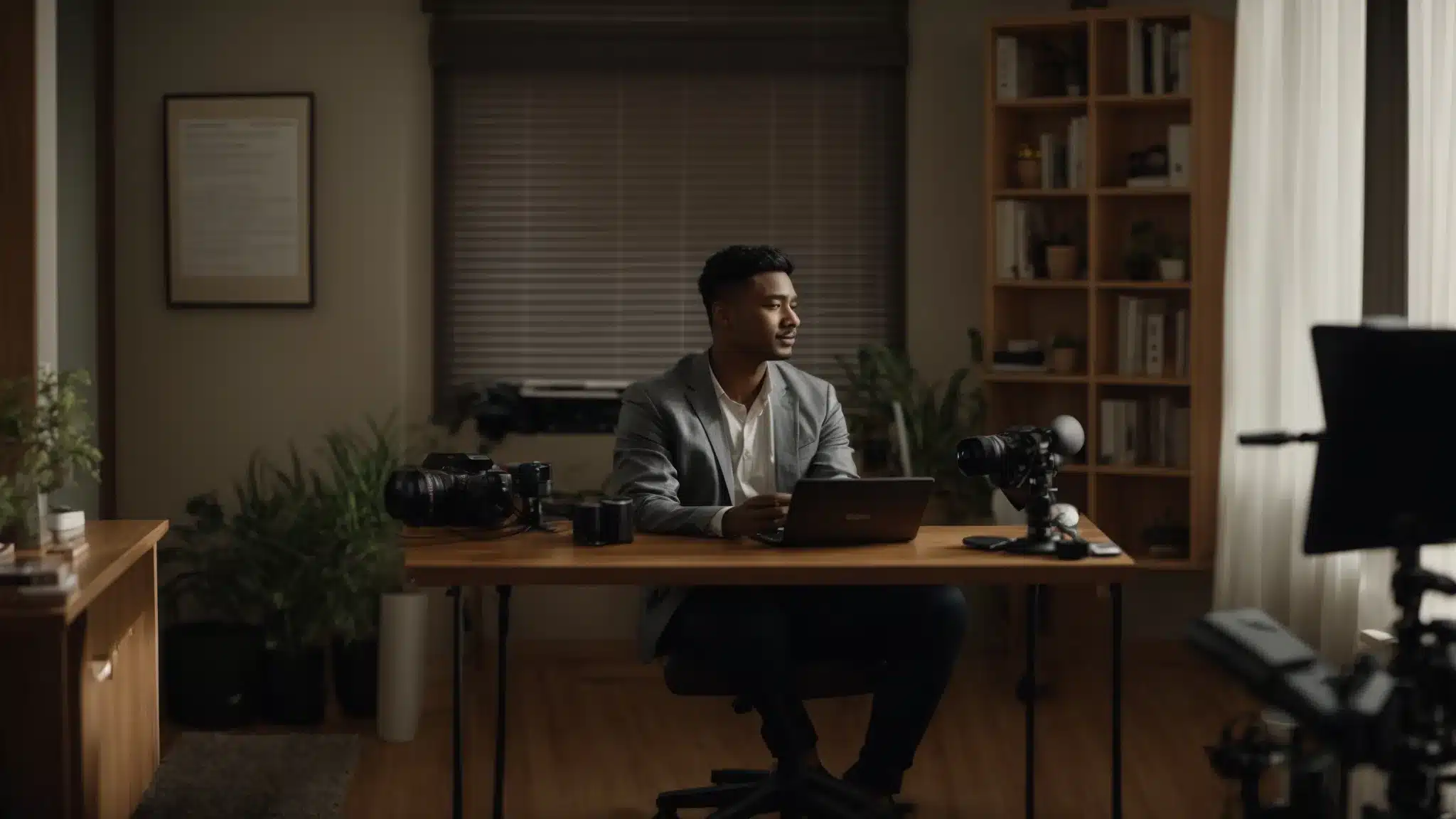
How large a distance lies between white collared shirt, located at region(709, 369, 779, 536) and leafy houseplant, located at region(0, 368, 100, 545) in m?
1.33

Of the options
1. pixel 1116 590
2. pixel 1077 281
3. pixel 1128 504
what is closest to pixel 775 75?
pixel 1077 281

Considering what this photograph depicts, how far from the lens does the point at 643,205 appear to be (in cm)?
526

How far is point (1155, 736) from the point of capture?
14.3 feet

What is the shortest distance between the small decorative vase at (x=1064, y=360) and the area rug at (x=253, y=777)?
233 cm

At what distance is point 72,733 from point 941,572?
1.62m

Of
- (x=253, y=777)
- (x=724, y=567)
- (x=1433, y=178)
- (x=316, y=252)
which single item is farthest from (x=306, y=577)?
(x=1433, y=178)

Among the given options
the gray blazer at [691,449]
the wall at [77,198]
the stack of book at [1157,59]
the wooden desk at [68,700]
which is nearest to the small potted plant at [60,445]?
the wooden desk at [68,700]

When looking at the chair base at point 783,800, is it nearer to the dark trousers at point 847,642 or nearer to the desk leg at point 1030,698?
the dark trousers at point 847,642

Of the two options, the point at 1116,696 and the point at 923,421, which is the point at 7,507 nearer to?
the point at 1116,696

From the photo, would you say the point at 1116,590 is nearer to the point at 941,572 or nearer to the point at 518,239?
the point at 941,572

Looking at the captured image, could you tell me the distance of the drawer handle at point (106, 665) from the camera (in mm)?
3174

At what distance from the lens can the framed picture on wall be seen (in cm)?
511

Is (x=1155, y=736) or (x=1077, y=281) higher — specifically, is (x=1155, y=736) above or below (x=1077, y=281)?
below

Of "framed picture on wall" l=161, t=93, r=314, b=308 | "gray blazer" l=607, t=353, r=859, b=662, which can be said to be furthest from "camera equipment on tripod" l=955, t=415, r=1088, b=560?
"framed picture on wall" l=161, t=93, r=314, b=308
